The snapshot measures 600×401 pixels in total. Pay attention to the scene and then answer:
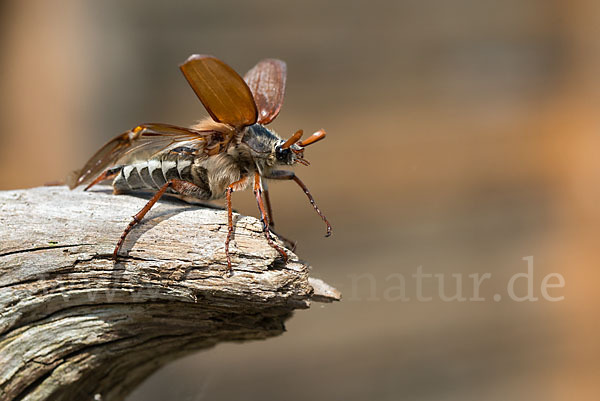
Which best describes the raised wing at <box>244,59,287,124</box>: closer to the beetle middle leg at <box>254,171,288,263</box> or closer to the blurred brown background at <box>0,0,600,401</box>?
the beetle middle leg at <box>254,171,288,263</box>

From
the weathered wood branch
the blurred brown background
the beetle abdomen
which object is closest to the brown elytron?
the beetle abdomen

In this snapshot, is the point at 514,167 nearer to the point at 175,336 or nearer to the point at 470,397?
the point at 470,397

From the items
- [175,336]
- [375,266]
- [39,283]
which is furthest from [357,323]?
[39,283]

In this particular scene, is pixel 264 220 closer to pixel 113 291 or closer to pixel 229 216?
pixel 229 216

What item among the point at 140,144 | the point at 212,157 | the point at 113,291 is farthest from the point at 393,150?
the point at 113,291

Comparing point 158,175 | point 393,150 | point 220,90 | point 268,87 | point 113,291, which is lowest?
point 113,291

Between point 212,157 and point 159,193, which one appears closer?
point 159,193

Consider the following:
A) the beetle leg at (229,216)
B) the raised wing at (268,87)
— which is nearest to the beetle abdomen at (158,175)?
the beetle leg at (229,216)
